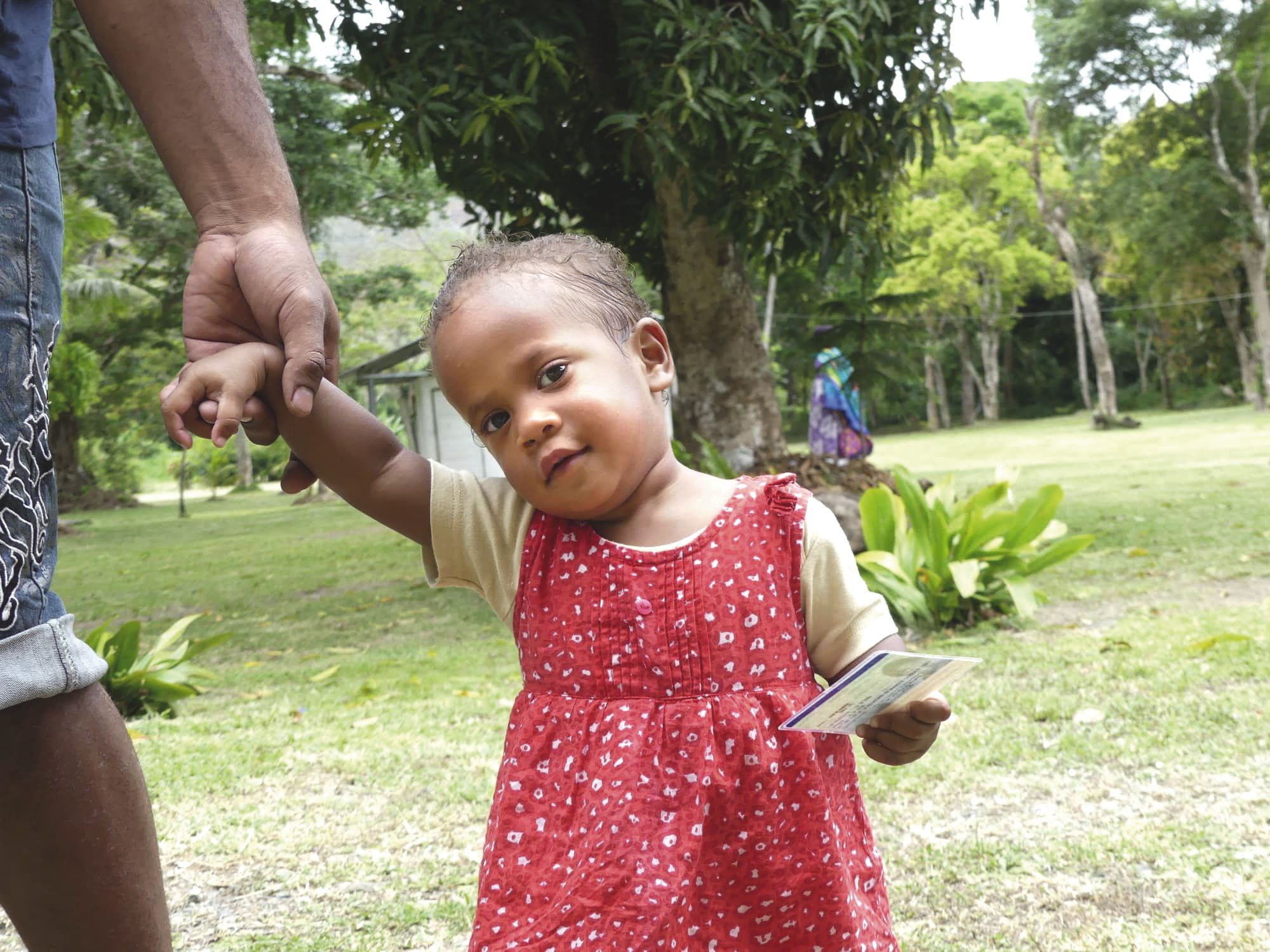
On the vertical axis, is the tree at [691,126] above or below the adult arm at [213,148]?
above

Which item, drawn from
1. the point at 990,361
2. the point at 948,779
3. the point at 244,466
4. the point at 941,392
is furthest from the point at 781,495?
the point at 941,392

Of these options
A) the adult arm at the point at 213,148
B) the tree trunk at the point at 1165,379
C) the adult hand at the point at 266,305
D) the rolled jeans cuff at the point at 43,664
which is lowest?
the tree trunk at the point at 1165,379

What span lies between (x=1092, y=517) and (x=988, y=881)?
7857 millimetres

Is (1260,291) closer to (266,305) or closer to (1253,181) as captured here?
(1253,181)

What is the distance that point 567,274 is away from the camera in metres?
1.75

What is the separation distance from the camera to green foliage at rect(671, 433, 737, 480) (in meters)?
6.56

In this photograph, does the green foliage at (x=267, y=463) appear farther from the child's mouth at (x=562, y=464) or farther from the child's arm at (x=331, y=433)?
the child's mouth at (x=562, y=464)

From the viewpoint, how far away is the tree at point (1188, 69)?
2575cm

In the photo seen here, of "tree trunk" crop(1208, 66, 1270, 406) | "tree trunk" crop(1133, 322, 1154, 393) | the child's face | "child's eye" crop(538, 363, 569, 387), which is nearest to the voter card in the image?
the child's face

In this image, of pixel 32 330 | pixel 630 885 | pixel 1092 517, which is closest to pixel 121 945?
pixel 630 885

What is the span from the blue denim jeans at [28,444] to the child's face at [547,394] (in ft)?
1.73

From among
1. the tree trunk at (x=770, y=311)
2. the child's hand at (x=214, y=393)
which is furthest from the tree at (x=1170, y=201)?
the child's hand at (x=214, y=393)

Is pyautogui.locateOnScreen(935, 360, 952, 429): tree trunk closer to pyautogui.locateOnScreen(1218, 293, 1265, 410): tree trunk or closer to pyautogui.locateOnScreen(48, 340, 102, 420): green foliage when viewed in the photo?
pyautogui.locateOnScreen(1218, 293, 1265, 410): tree trunk

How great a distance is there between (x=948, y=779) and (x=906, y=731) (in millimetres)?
1776
